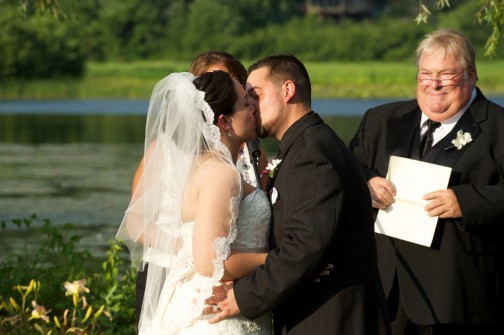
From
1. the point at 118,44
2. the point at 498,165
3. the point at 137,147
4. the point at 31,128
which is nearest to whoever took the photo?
the point at 498,165

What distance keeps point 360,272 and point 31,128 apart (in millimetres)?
35662

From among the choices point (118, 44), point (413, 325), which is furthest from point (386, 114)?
point (118, 44)

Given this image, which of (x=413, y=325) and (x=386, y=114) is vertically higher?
(x=386, y=114)

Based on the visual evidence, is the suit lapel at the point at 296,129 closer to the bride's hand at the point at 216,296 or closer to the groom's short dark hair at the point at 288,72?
the groom's short dark hair at the point at 288,72

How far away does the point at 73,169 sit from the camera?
81.0 feet

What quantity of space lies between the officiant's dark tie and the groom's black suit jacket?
1450 mm

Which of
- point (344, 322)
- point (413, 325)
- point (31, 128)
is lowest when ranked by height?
point (31, 128)

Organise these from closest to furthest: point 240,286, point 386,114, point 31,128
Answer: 1. point 240,286
2. point 386,114
3. point 31,128

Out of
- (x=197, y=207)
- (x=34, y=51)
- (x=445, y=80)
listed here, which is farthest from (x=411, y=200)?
(x=34, y=51)

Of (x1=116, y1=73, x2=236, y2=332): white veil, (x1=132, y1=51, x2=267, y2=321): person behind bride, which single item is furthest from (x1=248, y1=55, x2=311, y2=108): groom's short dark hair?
(x1=132, y1=51, x2=267, y2=321): person behind bride

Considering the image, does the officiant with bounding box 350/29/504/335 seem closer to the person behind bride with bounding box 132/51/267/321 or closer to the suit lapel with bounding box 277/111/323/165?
the person behind bride with bounding box 132/51/267/321

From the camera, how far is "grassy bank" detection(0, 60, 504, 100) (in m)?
65.9

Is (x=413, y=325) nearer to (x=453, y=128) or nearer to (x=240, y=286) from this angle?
(x=453, y=128)

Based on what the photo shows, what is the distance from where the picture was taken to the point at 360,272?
4.17 m
